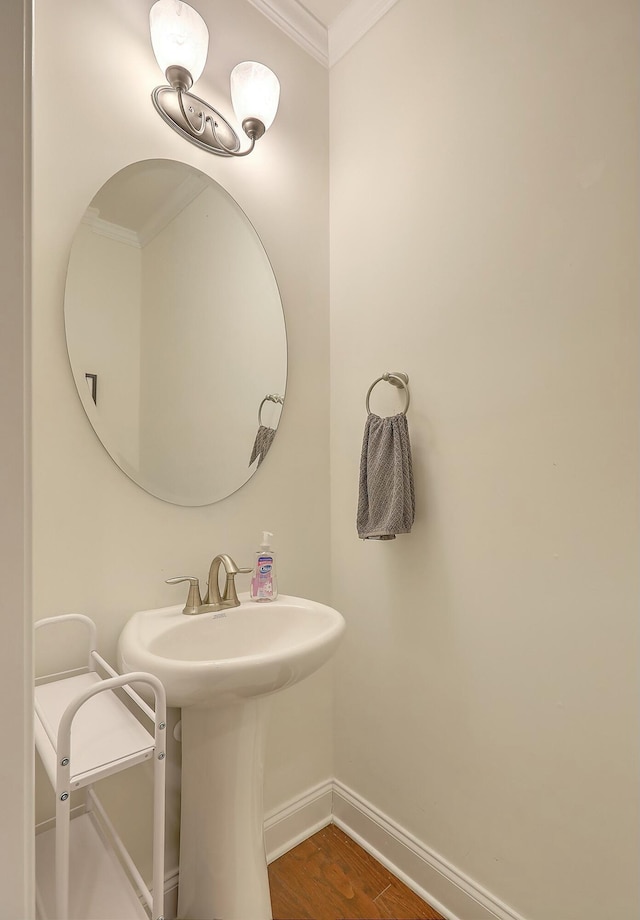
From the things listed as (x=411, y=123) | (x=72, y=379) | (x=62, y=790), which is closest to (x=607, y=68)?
(x=411, y=123)

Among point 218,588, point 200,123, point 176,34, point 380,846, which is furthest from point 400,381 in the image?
point 380,846

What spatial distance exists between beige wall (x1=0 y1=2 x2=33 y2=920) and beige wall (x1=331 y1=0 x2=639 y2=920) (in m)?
1.04

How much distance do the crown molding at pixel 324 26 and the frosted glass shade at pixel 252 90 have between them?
0.31m

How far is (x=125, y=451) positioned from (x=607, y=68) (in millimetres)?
1335

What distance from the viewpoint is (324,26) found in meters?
1.67

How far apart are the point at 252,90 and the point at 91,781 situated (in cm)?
166

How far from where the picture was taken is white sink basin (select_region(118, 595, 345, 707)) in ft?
3.02

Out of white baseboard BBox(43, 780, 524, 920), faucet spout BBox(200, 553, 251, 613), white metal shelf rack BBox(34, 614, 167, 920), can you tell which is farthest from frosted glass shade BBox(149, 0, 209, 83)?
white baseboard BBox(43, 780, 524, 920)

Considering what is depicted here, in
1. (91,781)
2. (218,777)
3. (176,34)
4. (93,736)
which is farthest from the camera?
(176,34)

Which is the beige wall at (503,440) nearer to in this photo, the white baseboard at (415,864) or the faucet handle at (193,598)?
the white baseboard at (415,864)

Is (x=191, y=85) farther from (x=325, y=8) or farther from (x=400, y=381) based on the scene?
(x=400, y=381)

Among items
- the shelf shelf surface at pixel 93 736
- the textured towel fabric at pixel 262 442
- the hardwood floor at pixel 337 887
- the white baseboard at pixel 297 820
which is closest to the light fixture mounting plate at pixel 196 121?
the textured towel fabric at pixel 262 442

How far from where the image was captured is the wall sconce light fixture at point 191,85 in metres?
1.23

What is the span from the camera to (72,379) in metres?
1.13
